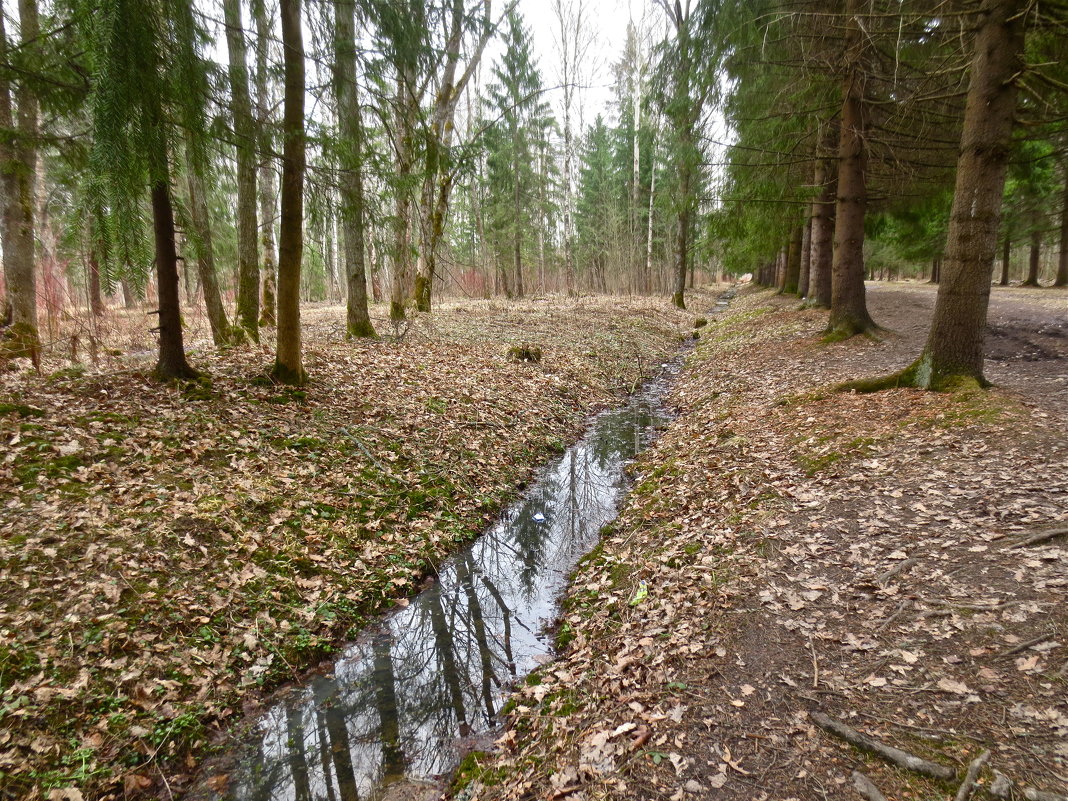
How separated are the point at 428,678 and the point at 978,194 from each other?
26.9ft

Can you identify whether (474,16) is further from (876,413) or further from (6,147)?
(876,413)

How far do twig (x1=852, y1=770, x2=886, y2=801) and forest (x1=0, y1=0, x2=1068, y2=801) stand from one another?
19 millimetres

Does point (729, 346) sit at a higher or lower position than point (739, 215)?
lower

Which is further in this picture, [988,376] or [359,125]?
[988,376]


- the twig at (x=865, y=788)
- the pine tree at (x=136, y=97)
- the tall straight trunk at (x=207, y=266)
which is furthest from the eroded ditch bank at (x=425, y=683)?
the tall straight trunk at (x=207, y=266)

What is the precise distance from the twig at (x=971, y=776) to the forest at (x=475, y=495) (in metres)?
0.01

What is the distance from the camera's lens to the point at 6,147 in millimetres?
7000

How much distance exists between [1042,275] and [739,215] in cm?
5260

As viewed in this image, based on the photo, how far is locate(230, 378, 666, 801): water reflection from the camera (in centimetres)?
373

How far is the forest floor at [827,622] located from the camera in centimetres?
280

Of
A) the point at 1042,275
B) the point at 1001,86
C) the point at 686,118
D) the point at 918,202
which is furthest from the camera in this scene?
the point at 1042,275

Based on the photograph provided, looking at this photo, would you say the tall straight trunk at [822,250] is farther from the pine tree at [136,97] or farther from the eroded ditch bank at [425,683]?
the pine tree at [136,97]

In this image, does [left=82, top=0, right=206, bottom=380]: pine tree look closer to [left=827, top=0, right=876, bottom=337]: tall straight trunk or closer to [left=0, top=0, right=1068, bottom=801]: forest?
[left=0, top=0, right=1068, bottom=801]: forest

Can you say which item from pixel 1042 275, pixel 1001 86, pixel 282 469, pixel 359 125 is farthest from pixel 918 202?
pixel 1042 275
